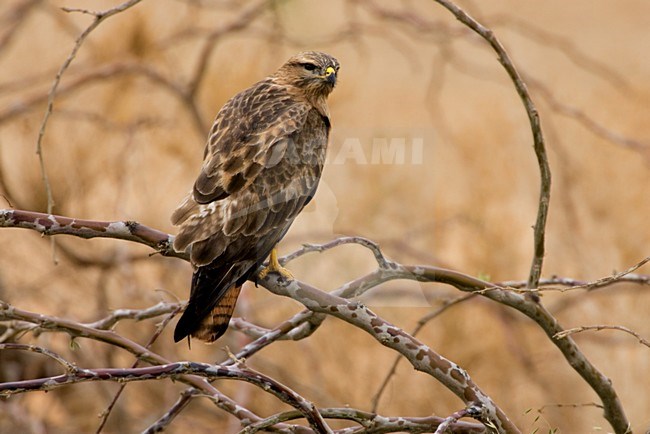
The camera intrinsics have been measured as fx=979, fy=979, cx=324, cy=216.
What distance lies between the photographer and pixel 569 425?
16.6ft

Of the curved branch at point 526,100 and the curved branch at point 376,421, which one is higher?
the curved branch at point 526,100

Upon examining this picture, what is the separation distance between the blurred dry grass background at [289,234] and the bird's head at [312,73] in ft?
3.17

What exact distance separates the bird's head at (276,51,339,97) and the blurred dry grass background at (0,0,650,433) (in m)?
0.97

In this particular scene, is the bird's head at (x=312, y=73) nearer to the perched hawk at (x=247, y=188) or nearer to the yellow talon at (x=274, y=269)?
the perched hawk at (x=247, y=188)

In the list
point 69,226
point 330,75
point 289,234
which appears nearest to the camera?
point 69,226

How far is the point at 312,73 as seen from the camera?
300 centimetres

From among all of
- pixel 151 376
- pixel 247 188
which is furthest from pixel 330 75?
pixel 151 376

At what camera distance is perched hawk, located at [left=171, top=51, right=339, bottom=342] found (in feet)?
7.16

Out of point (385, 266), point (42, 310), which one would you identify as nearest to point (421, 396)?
point (42, 310)

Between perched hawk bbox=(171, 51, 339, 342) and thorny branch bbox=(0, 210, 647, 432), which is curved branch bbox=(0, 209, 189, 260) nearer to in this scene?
thorny branch bbox=(0, 210, 647, 432)

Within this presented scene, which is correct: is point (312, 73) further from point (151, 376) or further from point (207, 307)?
point (151, 376)

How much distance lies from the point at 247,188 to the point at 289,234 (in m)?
2.87

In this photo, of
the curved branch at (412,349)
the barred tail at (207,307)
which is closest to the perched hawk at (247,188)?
the barred tail at (207,307)

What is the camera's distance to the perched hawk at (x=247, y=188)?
2.18m
